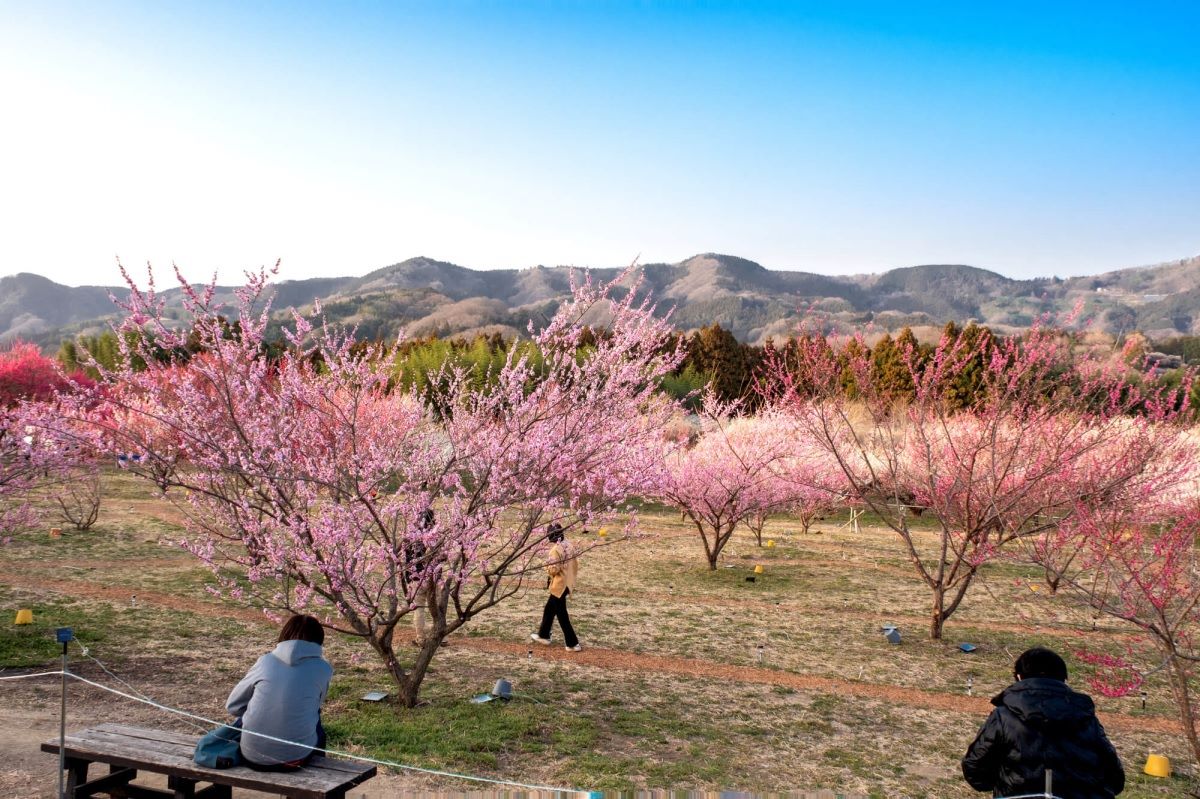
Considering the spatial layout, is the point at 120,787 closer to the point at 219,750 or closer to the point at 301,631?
the point at 219,750

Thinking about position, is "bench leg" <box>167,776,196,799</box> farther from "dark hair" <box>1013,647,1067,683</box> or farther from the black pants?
the black pants

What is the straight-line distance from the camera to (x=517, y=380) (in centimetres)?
758

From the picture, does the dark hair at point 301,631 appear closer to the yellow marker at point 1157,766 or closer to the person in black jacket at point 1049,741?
the person in black jacket at point 1049,741

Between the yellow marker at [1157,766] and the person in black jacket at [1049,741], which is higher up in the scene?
the person in black jacket at [1049,741]

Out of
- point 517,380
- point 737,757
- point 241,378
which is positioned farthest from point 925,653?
point 241,378

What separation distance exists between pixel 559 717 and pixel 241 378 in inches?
176

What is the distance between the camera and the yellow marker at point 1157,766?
6.84 metres

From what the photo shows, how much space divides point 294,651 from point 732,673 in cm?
593

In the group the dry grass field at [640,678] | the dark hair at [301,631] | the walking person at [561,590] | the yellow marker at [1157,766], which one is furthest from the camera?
the walking person at [561,590]


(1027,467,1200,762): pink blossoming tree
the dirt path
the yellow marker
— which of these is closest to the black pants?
the dirt path

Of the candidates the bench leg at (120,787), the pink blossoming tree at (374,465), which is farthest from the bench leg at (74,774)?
the pink blossoming tree at (374,465)

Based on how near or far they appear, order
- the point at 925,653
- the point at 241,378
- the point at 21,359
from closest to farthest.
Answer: the point at 241,378
the point at 925,653
the point at 21,359

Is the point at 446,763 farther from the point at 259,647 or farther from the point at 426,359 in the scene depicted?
the point at 426,359

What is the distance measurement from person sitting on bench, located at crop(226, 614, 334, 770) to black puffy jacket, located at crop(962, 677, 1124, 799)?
13.3 feet
